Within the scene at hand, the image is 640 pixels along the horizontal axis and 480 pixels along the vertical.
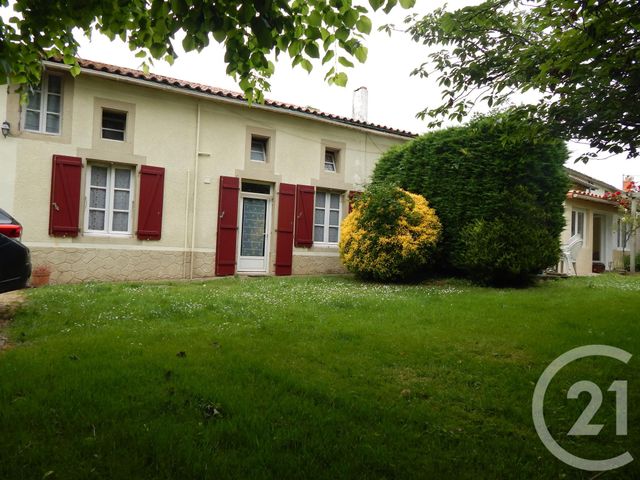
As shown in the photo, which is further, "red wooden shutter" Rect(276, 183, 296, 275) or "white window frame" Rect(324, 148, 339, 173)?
"white window frame" Rect(324, 148, 339, 173)

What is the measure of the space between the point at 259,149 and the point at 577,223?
Result: 450 inches

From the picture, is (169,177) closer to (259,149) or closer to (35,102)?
(259,149)

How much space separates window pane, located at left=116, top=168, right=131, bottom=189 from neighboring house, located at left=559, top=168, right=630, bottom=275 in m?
12.5

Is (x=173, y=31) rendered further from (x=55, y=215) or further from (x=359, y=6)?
(x=55, y=215)

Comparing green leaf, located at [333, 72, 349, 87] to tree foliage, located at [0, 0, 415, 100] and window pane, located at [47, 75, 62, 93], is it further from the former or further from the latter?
window pane, located at [47, 75, 62, 93]

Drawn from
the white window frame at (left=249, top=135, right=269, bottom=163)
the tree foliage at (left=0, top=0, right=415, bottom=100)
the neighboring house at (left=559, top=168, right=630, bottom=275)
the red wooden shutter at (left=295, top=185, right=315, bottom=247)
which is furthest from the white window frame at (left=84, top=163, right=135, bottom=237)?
the neighboring house at (left=559, top=168, right=630, bottom=275)

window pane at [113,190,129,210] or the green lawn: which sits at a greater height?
window pane at [113,190,129,210]

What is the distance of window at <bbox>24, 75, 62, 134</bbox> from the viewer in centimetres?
864

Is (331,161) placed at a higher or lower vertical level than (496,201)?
higher

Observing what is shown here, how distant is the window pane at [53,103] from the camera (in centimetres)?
883

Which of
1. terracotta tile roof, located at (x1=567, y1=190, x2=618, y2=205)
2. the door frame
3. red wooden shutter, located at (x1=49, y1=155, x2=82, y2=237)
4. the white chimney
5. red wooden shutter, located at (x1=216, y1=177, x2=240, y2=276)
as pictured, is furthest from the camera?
the white chimney

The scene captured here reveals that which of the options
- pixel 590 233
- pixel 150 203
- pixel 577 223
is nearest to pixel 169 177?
pixel 150 203

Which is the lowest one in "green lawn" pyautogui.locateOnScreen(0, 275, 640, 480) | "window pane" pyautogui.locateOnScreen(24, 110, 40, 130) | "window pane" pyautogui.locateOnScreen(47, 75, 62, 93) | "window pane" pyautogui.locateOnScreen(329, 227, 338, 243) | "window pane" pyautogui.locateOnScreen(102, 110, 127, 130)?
"green lawn" pyautogui.locateOnScreen(0, 275, 640, 480)

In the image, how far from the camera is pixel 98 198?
9375 mm
